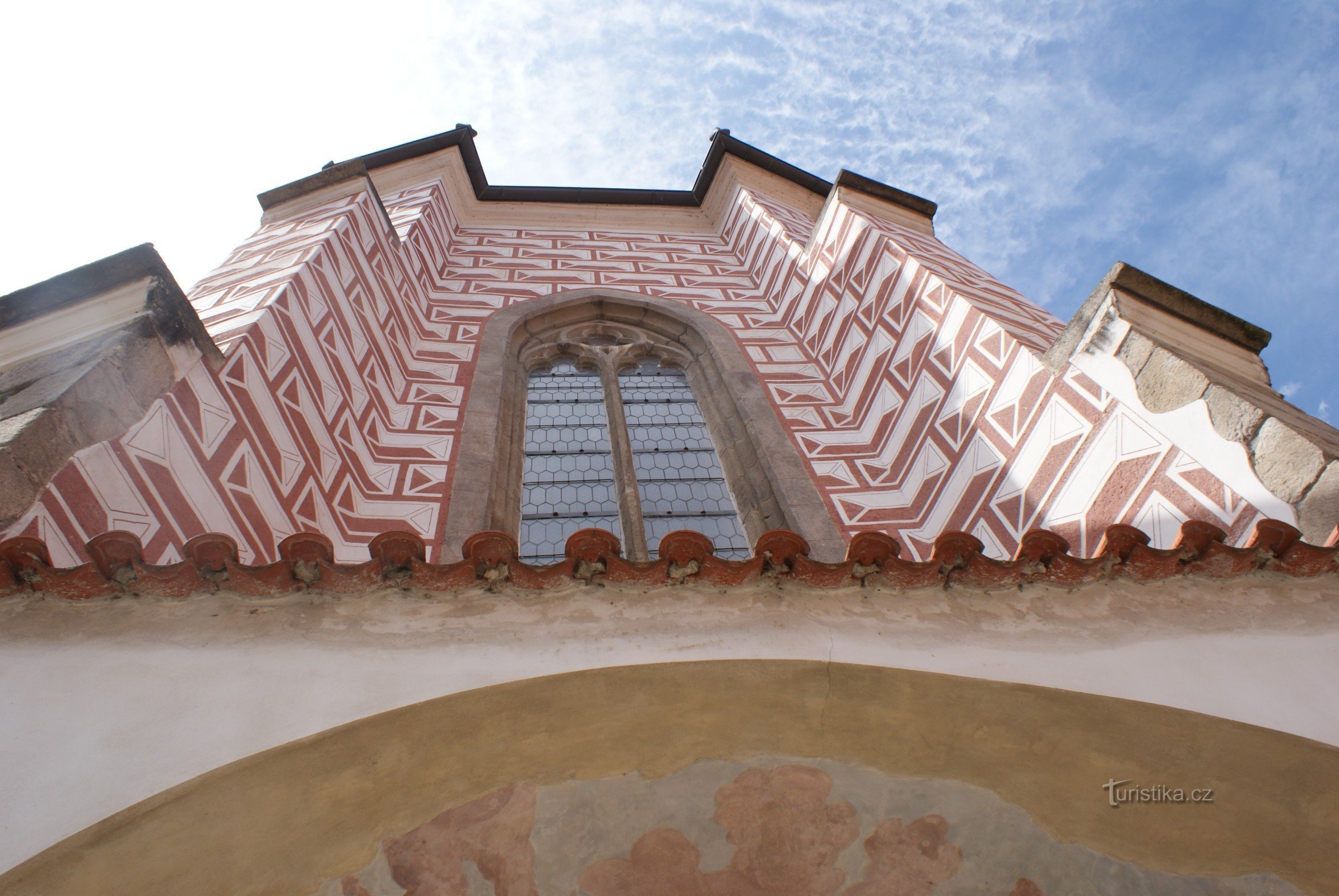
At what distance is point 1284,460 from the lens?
3303mm

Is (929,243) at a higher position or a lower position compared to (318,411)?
higher

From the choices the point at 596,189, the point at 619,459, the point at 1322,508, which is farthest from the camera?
the point at 596,189

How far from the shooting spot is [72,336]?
364cm

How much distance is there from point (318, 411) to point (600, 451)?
191cm

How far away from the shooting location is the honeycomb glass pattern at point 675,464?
18.4ft

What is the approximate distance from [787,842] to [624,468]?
362 centimetres

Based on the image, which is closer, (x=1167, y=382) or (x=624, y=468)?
(x=1167, y=382)

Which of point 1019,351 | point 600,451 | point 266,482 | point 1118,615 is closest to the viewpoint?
point 1118,615

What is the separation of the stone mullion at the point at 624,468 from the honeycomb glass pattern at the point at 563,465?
0.18ft

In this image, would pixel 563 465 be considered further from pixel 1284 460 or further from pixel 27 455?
pixel 1284 460

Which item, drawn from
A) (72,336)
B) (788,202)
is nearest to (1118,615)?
(72,336)

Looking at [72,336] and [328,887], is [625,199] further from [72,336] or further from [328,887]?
[328,887]

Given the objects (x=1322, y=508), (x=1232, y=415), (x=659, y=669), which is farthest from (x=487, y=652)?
(x=1232, y=415)

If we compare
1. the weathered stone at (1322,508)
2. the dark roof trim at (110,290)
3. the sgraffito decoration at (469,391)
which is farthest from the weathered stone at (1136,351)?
the dark roof trim at (110,290)
